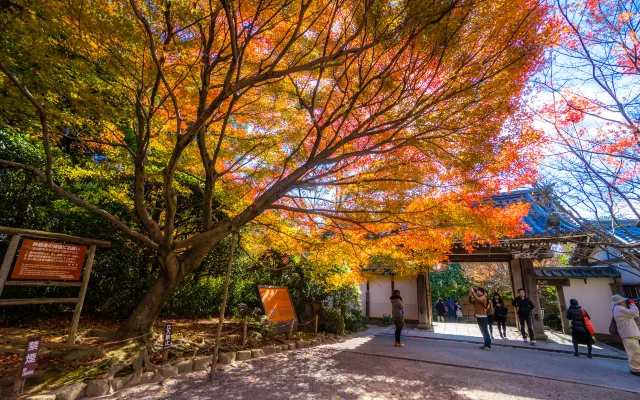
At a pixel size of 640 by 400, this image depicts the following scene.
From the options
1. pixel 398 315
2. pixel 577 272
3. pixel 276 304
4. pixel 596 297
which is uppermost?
pixel 577 272

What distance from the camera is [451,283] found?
63.6 ft

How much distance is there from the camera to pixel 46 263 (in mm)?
Answer: 4148

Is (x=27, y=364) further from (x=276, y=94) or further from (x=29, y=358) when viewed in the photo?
(x=276, y=94)

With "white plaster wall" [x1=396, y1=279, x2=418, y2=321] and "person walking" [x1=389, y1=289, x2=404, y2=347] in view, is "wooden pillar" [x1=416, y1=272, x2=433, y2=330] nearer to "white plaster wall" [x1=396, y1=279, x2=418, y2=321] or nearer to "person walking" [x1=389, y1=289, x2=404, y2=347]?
"white plaster wall" [x1=396, y1=279, x2=418, y2=321]

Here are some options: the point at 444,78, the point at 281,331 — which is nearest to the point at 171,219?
the point at 281,331

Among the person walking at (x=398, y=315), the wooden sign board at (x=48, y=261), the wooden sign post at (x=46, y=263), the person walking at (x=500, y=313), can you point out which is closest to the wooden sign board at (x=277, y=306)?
the person walking at (x=398, y=315)

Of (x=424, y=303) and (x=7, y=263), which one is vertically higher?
(x=7, y=263)

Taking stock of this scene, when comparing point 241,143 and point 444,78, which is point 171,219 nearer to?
point 241,143

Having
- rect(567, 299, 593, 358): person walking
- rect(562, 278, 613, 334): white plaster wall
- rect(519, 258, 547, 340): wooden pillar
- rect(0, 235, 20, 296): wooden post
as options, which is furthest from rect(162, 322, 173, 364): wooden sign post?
rect(562, 278, 613, 334): white plaster wall

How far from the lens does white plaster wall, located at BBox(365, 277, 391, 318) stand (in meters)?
14.7

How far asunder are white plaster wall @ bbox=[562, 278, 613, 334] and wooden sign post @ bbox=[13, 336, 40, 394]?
16.0 m

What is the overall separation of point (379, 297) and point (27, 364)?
46.5 ft

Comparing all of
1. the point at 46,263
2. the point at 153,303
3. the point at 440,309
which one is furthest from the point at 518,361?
the point at 440,309

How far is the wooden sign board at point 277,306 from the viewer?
22.9 ft
